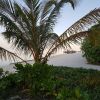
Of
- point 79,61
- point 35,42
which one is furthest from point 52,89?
point 79,61

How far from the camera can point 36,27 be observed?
39.7ft

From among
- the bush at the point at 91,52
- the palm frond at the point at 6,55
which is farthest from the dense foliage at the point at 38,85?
the bush at the point at 91,52

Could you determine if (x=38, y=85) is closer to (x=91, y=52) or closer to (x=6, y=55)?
(x=6, y=55)

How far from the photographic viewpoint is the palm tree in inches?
452

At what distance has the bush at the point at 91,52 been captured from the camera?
16.1 meters

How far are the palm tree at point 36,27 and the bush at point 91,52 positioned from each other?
4.04m

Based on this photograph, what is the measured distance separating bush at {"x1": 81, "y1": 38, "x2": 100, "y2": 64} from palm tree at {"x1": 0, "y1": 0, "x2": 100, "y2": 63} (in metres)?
4.04

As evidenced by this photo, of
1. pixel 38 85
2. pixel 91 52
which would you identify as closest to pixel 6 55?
pixel 38 85

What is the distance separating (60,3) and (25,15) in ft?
5.17

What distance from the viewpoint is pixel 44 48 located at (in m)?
12.6

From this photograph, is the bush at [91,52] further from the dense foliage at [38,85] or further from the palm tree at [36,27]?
the dense foliage at [38,85]

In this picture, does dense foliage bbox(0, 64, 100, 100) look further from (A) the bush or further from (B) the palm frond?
(A) the bush

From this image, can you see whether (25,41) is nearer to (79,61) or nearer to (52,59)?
(79,61)

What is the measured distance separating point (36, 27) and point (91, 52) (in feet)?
16.9
